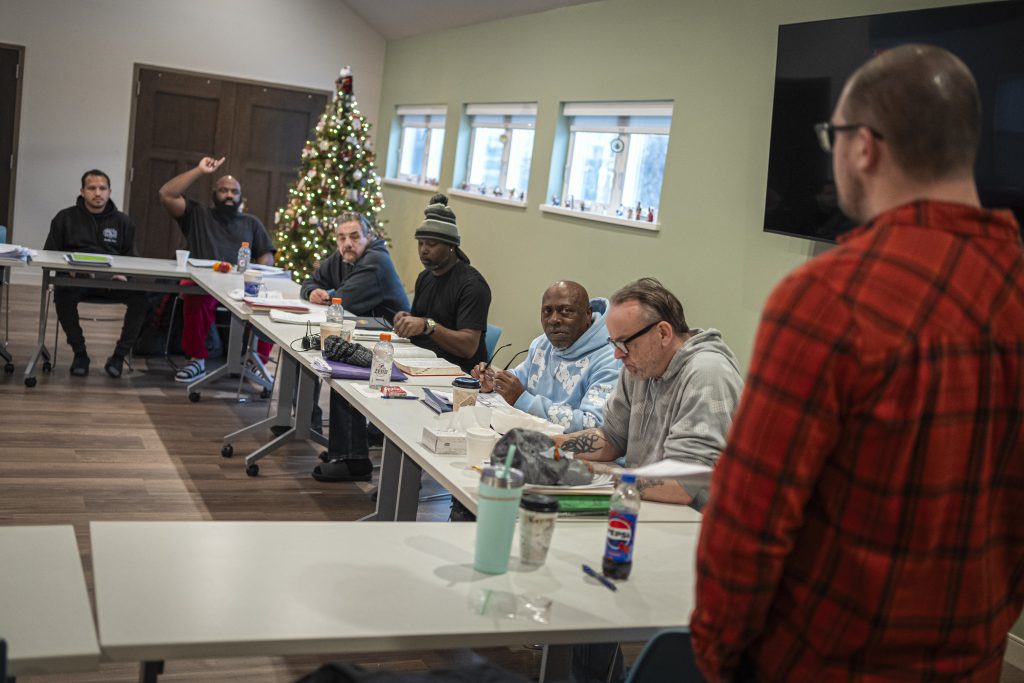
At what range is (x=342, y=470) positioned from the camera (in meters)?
4.76

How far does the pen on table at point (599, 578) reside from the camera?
198 cm

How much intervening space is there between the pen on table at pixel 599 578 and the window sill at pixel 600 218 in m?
3.79

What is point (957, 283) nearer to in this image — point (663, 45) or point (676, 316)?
point (676, 316)

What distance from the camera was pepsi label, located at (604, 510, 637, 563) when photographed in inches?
78.4

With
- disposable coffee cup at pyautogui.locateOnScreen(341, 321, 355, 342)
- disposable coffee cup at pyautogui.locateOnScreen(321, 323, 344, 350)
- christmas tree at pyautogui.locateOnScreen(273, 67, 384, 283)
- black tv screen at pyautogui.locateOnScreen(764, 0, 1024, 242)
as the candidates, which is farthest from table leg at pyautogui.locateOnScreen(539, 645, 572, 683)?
christmas tree at pyautogui.locateOnScreen(273, 67, 384, 283)

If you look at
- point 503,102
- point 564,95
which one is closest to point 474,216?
point 503,102

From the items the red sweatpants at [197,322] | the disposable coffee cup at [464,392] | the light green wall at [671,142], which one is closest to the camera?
the disposable coffee cup at [464,392]

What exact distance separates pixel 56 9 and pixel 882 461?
9.37 metres

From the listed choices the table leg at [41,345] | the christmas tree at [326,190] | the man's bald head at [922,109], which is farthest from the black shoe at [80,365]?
the man's bald head at [922,109]

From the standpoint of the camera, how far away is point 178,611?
1633mm

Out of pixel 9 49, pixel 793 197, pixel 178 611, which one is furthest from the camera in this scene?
pixel 9 49

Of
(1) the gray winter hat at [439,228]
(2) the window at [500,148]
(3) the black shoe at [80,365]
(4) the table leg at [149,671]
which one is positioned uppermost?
(2) the window at [500,148]

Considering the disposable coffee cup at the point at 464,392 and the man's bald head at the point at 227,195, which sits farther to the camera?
the man's bald head at the point at 227,195

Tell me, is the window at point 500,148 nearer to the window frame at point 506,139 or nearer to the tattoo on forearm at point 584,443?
the window frame at point 506,139
